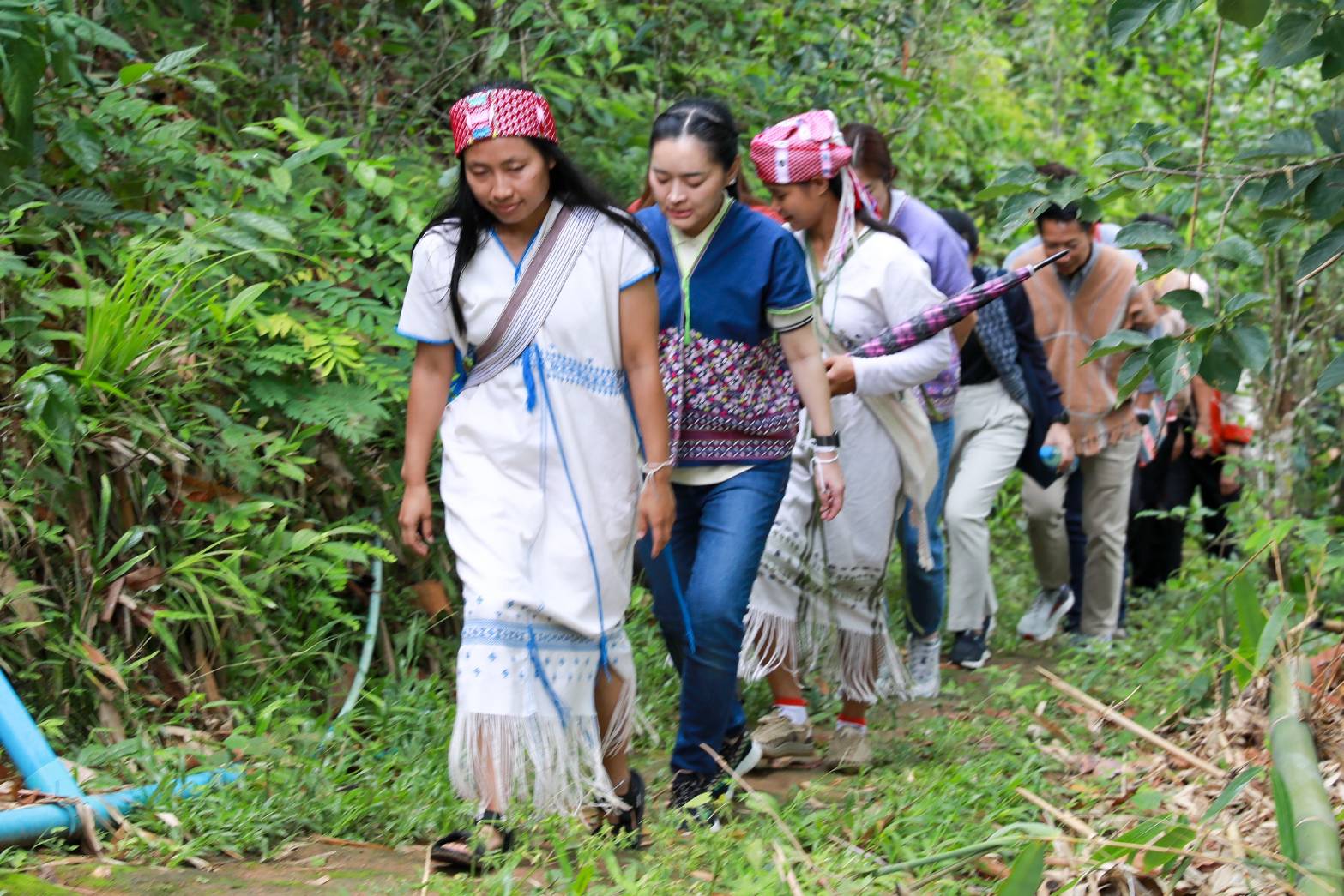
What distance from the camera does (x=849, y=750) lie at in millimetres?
5457

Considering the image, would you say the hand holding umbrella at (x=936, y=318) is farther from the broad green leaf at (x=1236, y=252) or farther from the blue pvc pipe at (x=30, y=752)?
the blue pvc pipe at (x=30, y=752)

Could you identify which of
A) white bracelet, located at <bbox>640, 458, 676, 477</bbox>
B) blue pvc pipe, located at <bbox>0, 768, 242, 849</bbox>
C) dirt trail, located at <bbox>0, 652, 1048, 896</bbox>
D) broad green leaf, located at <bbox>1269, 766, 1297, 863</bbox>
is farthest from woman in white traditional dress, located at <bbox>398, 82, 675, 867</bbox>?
broad green leaf, located at <bbox>1269, 766, 1297, 863</bbox>

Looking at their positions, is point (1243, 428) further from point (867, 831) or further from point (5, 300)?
point (5, 300)

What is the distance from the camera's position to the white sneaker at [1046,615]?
794 cm

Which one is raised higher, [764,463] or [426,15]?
[426,15]

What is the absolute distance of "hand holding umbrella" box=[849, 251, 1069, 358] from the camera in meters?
5.19

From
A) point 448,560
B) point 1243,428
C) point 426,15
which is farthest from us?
point 1243,428

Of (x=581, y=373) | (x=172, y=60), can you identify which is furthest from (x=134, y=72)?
(x=581, y=373)

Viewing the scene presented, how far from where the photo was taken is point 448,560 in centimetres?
585

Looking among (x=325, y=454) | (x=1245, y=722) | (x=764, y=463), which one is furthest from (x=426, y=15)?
(x=1245, y=722)

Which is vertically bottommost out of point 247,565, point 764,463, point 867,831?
point 867,831

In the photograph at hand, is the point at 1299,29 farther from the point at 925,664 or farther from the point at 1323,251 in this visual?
the point at 925,664

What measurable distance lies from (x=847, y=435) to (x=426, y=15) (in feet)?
9.75

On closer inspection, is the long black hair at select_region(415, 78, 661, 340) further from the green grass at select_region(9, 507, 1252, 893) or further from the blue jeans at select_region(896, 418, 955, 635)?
the blue jeans at select_region(896, 418, 955, 635)
